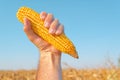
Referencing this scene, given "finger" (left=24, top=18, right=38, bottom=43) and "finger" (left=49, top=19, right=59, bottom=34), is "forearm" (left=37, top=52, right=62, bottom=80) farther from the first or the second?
"finger" (left=49, top=19, right=59, bottom=34)

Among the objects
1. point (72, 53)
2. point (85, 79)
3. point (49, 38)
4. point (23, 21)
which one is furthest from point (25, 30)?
point (85, 79)

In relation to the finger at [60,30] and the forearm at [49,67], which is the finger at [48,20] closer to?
the finger at [60,30]

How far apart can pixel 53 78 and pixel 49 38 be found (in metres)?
0.45

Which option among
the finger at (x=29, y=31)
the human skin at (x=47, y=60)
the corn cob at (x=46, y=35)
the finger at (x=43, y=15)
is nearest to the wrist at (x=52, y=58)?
the human skin at (x=47, y=60)

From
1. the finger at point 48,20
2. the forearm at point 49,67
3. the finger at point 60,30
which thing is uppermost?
the finger at point 48,20

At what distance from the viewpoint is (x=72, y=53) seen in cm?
265

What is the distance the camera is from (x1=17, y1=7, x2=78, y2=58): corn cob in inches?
104

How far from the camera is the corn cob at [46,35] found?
2648mm

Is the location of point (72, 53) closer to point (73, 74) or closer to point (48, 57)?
point (48, 57)

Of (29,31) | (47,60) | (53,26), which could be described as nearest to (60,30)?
(53,26)

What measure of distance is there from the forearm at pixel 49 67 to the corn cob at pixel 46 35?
0.32 m

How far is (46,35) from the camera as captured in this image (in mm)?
2764

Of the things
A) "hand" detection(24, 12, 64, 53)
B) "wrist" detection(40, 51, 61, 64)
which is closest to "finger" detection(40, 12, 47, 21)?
"hand" detection(24, 12, 64, 53)

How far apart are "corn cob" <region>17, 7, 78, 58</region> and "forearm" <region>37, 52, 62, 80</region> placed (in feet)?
1.05
